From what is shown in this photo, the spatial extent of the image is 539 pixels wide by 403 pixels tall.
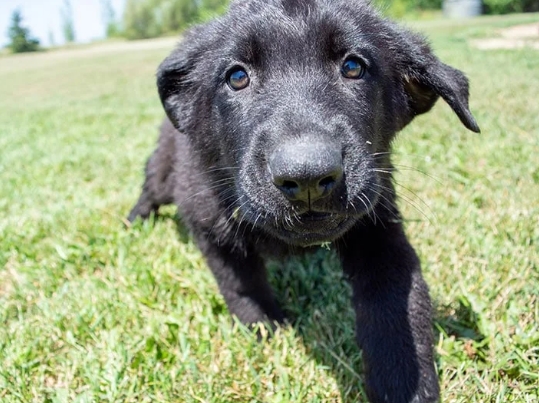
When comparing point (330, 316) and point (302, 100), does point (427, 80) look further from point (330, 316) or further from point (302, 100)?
point (330, 316)

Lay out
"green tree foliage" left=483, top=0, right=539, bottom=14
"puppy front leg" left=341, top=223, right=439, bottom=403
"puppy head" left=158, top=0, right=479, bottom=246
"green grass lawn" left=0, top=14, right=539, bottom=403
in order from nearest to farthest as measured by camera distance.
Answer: "puppy head" left=158, top=0, right=479, bottom=246 < "puppy front leg" left=341, top=223, right=439, bottom=403 < "green grass lawn" left=0, top=14, right=539, bottom=403 < "green tree foliage" left=483, top=0, right=539, bottom=14

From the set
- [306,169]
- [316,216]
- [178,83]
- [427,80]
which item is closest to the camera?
[306,169]

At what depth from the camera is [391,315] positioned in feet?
6.33

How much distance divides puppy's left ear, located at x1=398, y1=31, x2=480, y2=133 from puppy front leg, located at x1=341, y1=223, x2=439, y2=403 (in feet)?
1.84

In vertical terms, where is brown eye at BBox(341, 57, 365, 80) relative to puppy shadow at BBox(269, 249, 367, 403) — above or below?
above

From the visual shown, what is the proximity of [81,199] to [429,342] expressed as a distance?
3.13 metres

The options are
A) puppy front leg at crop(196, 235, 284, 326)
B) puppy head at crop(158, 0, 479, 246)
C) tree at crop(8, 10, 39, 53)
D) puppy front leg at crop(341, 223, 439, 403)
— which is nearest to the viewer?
puppy head at crop(158, 0, 479, 246)

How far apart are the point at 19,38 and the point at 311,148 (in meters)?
62.4

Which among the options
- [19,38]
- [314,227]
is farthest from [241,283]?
[19,38]

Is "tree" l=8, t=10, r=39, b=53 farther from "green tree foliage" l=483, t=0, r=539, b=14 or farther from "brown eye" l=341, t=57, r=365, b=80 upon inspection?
"brown eye" l=341, t=57, r=365, b=80

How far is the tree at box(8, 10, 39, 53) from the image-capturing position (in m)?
55.2

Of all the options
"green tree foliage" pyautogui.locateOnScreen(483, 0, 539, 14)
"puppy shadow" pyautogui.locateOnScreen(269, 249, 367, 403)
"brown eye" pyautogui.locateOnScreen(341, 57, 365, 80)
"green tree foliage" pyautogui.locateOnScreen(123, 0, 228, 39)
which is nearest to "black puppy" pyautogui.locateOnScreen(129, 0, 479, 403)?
"brown eye" pyautogui.locateOnScreen(341, 57, 365, 80)

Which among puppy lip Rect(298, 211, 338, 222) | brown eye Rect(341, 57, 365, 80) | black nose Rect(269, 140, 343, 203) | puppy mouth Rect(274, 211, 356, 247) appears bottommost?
puppy mouth Rect(274, 211, 356, 247)

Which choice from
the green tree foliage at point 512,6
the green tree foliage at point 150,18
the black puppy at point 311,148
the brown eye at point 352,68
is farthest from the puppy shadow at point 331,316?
the green tree foliage at point 150,18
